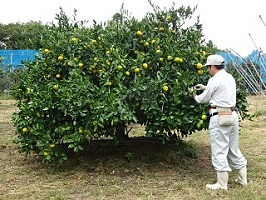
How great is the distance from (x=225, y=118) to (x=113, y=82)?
1373mm

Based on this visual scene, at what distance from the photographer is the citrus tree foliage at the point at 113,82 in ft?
16.8

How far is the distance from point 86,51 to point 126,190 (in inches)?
72.6

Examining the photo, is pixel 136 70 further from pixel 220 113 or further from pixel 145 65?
pixel 220 113

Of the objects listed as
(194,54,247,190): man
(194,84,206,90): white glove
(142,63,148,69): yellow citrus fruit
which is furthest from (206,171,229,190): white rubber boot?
(142,63,148,69): yellow citrus fruit

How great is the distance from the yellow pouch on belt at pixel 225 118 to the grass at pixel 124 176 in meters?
0.74

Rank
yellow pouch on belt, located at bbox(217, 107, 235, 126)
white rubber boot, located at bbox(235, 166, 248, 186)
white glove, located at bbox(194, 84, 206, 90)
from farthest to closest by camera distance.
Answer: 1. white glove, located at bbox(194, 84, 206, 90)
2. white rubber boot, located at bbox(235, 166, 248, 186)
3. yellow pouch on belt, located at bbox(217, 107, 235, 126)

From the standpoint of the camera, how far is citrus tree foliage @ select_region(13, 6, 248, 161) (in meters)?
5.13

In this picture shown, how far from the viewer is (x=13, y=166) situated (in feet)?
19.9

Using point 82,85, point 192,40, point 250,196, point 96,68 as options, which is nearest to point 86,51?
point 96,68

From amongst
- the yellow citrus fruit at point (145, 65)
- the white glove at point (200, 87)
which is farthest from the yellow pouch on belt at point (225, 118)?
the yellow citrus fruit at point (145, 65)

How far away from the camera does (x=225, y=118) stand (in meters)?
4.75

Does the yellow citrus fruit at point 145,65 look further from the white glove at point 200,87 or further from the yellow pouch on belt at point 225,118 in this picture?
the yellow pouch on belt at point 225,118

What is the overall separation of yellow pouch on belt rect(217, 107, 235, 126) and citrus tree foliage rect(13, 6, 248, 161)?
0.35 m

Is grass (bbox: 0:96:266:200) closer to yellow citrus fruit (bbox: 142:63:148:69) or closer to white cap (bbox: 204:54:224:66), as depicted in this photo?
yellow citrus fruit (bbox: 142:63:148:69)
